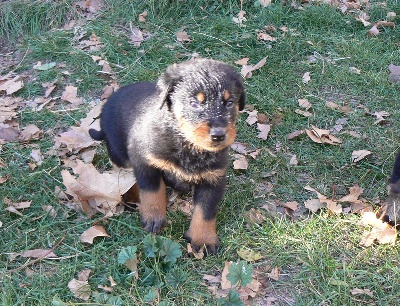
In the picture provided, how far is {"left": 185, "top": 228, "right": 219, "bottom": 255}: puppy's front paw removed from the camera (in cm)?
392

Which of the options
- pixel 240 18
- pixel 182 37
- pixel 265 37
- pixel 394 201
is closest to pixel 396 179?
pixel 394 201

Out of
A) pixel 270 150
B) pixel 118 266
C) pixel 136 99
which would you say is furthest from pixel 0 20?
pixel 118 266

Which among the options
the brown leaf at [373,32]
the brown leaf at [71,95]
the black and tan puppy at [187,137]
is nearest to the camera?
the black and tan puppy at [187,137]

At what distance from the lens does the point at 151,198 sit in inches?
158

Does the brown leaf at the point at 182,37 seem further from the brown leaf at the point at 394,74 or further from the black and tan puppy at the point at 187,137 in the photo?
the black and tan puppy at the point at 187,137

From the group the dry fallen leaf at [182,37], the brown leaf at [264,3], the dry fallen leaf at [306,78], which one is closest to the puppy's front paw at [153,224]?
the dry fallen leaf at [306,78]

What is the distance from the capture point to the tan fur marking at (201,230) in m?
3.93

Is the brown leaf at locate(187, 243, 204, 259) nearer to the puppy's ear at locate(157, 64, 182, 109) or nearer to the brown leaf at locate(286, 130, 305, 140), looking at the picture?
the puppy's ear at locate(157, 64, 182, 109)

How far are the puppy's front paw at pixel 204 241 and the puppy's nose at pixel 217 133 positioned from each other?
804mm

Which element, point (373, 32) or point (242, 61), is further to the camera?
point (373, 32)

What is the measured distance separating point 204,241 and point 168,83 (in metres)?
1.10

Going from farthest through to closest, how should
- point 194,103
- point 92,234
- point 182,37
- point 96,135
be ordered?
point 182,37 → point 96,135 → point 92,234 → point 194,103

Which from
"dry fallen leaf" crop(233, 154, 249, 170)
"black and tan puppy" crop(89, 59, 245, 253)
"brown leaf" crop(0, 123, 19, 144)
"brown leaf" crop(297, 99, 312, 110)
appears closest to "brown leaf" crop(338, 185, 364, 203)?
"dry fallen leaf" crop(233, 154, 249, 170)

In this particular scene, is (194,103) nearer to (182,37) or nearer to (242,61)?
(242,61)
